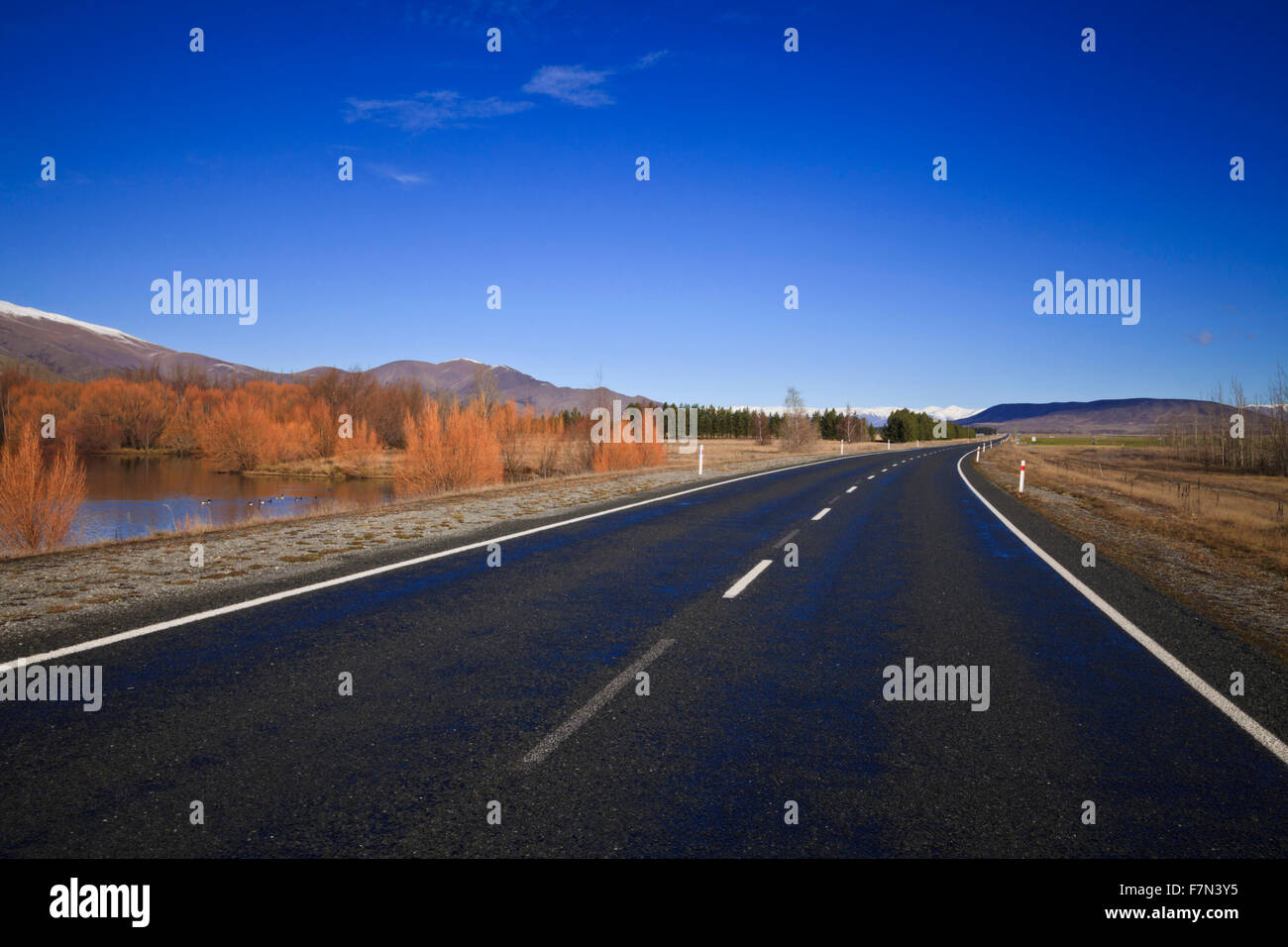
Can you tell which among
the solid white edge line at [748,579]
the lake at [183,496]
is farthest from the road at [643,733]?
the lake at [183,496]

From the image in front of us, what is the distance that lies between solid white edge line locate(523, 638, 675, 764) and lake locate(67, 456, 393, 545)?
13.6 meters

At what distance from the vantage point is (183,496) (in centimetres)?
3344

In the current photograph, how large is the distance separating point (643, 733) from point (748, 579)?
4681mm

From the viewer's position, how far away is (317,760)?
3.63 meters

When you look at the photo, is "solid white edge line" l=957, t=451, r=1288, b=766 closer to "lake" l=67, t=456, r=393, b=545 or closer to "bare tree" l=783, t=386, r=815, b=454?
"lake" l=67, t=456, r=393, b=545

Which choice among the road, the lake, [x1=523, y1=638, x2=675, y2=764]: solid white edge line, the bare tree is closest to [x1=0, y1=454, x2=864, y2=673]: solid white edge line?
the road

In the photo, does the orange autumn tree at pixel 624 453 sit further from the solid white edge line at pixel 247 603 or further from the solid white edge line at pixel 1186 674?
the solid white edge line at pixel 1186 674

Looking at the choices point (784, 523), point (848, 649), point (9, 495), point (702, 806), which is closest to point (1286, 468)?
point (784, 523)

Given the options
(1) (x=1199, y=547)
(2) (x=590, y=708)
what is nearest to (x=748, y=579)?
(2) (x=590, y=708)

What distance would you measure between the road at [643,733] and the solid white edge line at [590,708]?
3cm

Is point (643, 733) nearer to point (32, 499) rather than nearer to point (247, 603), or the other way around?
point (247, 603)
